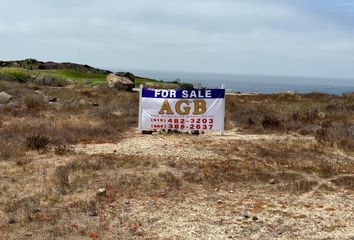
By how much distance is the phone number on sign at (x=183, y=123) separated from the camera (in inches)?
603

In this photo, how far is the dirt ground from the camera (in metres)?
7.07

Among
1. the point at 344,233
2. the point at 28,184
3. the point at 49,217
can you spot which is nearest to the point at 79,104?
the point at 28,184

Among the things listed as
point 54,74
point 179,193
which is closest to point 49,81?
point 54,74

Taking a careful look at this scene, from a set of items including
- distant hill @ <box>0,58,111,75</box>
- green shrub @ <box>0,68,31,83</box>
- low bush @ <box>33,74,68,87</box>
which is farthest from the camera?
distant hill @ <box>0,58,111,75</box>

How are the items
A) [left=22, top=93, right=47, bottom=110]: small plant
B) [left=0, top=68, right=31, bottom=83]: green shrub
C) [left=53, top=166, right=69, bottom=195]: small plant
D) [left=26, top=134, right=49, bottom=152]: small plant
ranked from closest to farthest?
[left=53, top=166, right=69, bottom=195]: small plant → [left=26, top=134, right=49, bottom=152]: small plant → [left=22, top=93, right=47, bottom=110]: small plant → [left=0, top=68, right=31, bottom=83]: green shrub

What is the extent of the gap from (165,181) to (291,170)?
116 inches

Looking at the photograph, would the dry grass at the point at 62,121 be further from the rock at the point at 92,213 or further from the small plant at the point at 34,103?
the rock at the point at 92,213

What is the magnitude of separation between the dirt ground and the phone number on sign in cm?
231

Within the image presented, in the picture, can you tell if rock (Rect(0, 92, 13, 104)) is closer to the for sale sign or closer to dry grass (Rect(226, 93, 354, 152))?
the for sale sign

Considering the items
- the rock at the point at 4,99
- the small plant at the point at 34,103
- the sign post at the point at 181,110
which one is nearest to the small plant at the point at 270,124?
the sign post at the point at 181,110

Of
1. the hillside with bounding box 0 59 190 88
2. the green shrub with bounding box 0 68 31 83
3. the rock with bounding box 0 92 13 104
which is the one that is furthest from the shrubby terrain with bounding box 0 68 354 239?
the green shrub with bounding box 0 68 31 83

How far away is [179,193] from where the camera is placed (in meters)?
8.80

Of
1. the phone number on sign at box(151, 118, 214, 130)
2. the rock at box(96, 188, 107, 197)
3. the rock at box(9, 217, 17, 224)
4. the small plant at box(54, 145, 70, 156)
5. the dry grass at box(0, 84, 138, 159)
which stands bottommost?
the rock at box(9, 217, 17, 224)

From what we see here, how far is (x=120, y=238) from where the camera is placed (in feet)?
22.1
